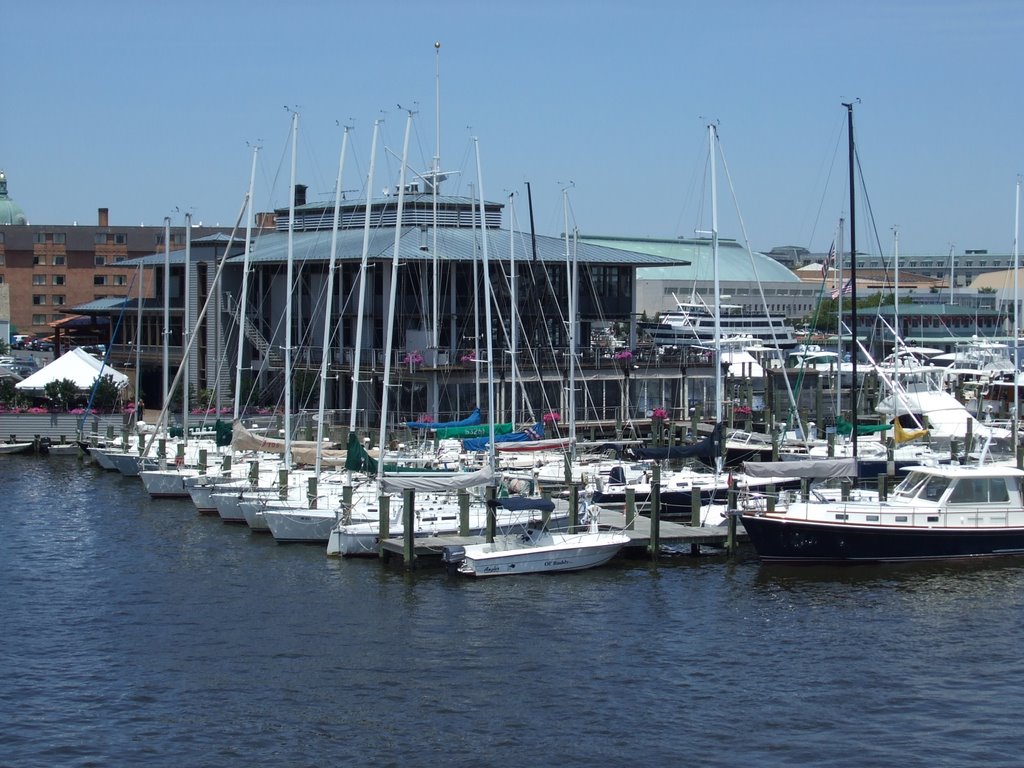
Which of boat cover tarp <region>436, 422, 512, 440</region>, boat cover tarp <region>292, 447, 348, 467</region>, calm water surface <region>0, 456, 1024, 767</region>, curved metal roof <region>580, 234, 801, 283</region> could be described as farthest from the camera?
curved metal roof <region>580, 234, 801, 283</region>

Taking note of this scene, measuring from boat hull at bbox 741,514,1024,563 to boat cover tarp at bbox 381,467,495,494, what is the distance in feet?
27.2

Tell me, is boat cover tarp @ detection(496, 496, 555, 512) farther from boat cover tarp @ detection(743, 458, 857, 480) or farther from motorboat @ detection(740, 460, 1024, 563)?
boat cover tarp @ detection(743, 458, 857, 480)

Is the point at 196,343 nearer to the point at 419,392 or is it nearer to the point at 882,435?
the point at 419,392

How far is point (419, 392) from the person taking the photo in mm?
67750

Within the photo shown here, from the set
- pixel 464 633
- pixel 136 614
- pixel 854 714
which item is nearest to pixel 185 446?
pixel 136 614

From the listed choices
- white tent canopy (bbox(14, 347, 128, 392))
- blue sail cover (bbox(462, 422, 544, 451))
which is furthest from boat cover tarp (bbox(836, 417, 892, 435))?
white tent canopy (bbox(14, 347, 128, 392))

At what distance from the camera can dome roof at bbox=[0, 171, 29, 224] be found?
6850 inches

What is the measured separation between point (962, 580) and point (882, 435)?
22.9 metres

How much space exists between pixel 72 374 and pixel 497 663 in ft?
167

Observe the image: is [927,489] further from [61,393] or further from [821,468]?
→ [61,393]

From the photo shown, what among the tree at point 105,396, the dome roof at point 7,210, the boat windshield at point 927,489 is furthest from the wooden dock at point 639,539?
the dome roof at point 7,210

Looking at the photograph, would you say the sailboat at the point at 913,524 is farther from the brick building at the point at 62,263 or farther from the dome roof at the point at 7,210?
the dome roof at the point at 7,210

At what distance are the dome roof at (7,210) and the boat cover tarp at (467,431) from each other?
426 ft

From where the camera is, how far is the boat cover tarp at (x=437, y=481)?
4509 cm
